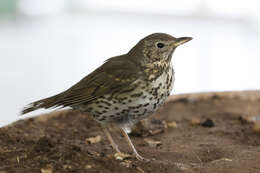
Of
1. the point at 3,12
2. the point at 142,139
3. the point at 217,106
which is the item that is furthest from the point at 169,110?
the point at 3,12

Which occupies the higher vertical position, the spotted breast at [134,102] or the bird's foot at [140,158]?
the spotted breast at [134,102]

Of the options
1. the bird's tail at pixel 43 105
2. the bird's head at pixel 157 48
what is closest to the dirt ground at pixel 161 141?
the bird's tail at pixel 43 105

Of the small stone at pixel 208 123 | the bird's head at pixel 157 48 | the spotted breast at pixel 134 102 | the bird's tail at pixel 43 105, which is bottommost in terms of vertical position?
the small stone at pixel 208 123

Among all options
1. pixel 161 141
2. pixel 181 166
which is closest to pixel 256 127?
pixel 161 141

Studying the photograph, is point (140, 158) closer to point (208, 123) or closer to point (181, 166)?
point (181, 166)

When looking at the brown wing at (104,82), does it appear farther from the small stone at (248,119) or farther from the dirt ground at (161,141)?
the small stone at (248,119)

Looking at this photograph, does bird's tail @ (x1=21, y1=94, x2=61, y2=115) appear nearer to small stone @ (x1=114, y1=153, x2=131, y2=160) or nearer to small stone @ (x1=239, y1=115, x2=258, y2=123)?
small stone @ (x1=114, y1=153, x2=131, y2=160)
